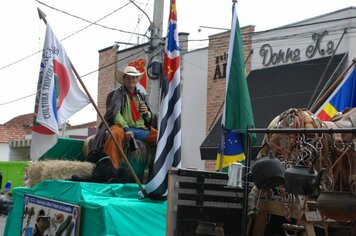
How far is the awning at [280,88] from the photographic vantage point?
12.5 meters

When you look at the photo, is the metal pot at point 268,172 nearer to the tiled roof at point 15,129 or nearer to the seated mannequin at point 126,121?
the seated mannequin at point 126,121

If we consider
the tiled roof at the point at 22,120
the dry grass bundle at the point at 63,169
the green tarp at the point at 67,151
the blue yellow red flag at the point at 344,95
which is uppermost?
the tiled roof at the point at 22,120

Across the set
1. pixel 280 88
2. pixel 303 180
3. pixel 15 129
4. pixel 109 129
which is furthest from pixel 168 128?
pixel 15 129

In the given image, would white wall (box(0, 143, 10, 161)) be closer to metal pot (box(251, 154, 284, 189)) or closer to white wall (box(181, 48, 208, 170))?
white wall (box(181, 48, 208, 170))

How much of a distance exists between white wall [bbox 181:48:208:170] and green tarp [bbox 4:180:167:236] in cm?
→ 962

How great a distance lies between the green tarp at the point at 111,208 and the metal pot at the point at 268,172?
1593 mm

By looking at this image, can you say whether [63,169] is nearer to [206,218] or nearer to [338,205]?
[206,218]

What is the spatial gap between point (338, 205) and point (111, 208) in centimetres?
229

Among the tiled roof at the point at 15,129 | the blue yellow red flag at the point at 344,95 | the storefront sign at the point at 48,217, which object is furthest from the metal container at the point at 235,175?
the tiled roof at the point at 15,129

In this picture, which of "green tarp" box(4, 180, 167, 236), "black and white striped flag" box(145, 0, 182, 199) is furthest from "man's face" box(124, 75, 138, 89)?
"green tarp" box(4, 180, 167, 236)

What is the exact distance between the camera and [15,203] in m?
7.47

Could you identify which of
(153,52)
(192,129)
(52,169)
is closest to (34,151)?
(52,169)

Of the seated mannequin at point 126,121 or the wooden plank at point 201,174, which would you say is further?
the seated mannequin at point 126,121

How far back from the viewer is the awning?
492 inches
